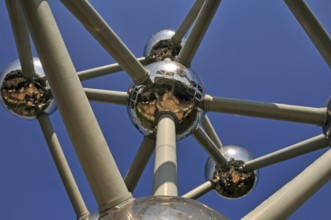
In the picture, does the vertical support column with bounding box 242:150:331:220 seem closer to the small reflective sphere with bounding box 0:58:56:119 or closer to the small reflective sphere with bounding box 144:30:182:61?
the small reflective sphere with bounding box 0:58:56:119

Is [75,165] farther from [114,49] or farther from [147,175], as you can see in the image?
[114,49]

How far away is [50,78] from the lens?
11.7 ft

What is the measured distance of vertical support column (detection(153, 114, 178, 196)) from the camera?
468cm

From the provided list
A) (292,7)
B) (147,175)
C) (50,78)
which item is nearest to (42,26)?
(50,78)

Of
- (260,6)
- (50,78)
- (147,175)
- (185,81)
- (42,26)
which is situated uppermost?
(260,6)

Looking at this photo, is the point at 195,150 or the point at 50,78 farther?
the point at 195,150

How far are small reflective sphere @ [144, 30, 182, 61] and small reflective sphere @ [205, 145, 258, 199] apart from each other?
1.70 m

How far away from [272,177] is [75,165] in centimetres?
393

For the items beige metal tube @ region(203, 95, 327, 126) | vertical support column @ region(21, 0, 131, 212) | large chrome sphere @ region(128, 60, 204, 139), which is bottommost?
vertical support column @ region(21, 0, 131, 212)

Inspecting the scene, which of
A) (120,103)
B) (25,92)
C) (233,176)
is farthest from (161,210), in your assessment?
(233,176)

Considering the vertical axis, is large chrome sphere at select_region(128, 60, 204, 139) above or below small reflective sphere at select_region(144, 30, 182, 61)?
below

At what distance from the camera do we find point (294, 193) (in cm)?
406

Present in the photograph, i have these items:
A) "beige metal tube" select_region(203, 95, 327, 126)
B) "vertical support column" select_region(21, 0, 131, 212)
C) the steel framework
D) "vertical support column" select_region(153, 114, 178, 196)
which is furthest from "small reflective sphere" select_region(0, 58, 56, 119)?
"vertical support column" select_region(21, 0, 131, 212)

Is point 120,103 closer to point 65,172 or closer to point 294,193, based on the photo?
point 65,172
